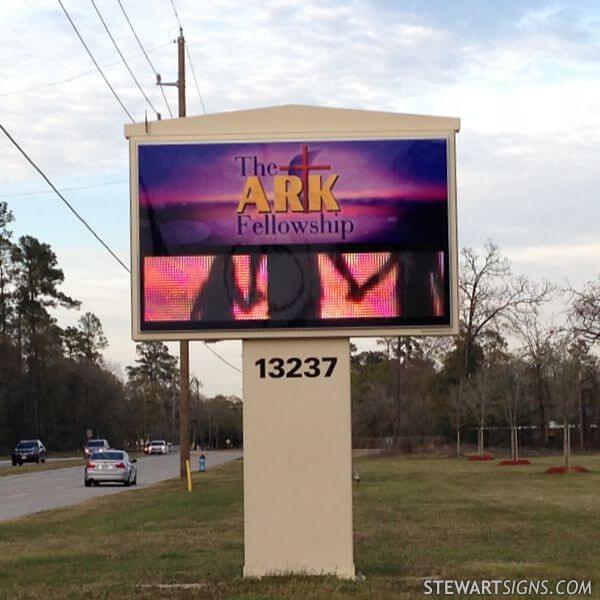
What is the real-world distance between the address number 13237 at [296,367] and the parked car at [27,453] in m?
61.6

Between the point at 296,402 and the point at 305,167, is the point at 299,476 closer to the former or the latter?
the point at 296,402

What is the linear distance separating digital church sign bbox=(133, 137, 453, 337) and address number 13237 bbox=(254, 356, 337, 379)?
45 cm

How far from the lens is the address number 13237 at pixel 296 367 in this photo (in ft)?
41.9

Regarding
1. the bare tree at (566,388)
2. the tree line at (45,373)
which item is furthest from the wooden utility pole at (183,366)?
the tree line at (45,373)

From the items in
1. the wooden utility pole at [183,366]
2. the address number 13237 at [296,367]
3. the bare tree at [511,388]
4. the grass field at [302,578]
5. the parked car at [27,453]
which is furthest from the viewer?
the parked car at [27,453]

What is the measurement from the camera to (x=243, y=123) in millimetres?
12891

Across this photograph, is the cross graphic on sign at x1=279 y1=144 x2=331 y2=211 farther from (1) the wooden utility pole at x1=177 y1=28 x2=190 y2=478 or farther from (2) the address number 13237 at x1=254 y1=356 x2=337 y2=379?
(1) the wooden utility pole at x1=177 y1=28 x2=190 y2=478

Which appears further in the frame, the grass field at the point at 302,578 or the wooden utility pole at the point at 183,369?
the wooden utility pole at the point at 183,369

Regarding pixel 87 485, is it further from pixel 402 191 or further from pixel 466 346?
pixel 466 346

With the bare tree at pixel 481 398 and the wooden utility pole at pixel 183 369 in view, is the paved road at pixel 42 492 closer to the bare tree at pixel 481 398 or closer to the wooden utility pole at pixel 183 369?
the wooden utility pole at pixel 183 369

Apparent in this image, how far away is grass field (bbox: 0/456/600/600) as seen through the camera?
1232cm

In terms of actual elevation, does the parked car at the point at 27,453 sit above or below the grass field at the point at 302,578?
below

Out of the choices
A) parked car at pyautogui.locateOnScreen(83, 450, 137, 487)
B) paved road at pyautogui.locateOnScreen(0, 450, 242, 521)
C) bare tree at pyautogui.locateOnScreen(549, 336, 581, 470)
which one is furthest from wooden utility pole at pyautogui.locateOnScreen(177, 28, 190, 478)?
bare tree at pyautogui.locateOnScreen(549, 336, 581, 470)

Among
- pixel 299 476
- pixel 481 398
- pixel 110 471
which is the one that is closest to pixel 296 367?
pixel 299 476
